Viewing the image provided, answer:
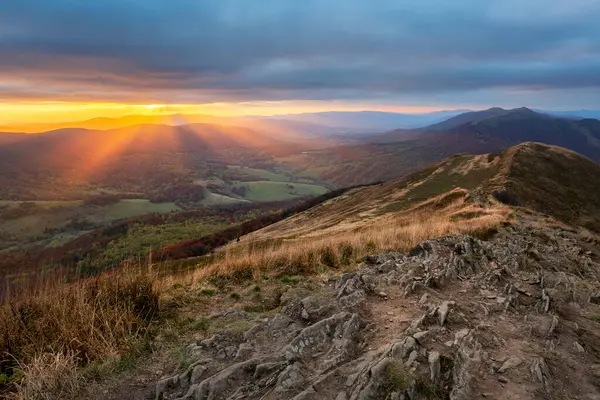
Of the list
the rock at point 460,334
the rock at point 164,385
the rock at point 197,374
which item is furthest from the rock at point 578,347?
the rock at point 164,385

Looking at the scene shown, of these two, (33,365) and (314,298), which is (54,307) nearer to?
(33,365)

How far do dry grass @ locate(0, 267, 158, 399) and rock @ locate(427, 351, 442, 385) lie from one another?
4.35 m

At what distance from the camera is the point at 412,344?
5133 mm

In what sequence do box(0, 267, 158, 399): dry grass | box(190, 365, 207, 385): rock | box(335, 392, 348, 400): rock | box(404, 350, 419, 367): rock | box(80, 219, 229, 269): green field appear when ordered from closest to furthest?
box(335, 392, 348, 400): rock → box(0, 267, 158, 399): dry grass → box(404, 350, 419, 367): rock → box(190, 365, 207, 385): rock → box(80, 219, 229, 269): green field

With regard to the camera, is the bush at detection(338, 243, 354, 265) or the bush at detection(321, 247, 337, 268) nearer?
the bush at detection(321, 247, 337, 268)

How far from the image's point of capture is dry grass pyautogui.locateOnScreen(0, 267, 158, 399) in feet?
15.1

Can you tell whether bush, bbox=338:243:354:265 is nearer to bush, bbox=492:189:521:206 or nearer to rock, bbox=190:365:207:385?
rock, bbox=190:365:207:385

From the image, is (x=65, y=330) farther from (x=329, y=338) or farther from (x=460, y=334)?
(x=460, y=334)

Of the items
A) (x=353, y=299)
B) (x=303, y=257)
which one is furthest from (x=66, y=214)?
(x=353, y=299)

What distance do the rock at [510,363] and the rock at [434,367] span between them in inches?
37.5

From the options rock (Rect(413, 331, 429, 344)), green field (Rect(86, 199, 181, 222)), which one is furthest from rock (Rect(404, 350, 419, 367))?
green field (Rect(86, 199, 181, 222))

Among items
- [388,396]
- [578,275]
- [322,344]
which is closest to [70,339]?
[322,344]

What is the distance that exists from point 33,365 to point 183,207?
194m

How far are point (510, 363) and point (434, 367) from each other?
4.32 ft
